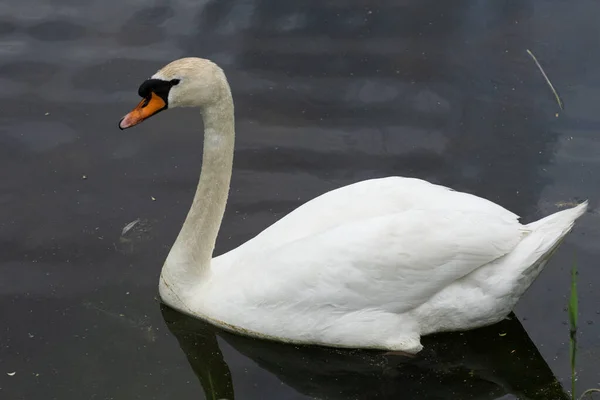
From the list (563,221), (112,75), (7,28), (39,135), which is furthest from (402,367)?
(7,28)

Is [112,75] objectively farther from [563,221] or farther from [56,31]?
[563,221]

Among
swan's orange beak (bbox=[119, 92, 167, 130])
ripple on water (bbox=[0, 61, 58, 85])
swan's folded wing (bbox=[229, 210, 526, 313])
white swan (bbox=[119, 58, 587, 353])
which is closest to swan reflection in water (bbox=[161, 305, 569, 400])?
white swan (bbox=[119, 58, 587, 353])

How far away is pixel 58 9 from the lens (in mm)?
10992

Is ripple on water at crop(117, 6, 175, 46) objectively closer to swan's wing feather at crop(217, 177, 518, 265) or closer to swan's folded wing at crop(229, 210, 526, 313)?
swan's wing feather at crop(217, 177, 518, 265)

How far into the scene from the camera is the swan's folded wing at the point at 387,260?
6.97 m

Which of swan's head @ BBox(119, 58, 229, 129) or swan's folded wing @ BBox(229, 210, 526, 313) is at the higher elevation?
swan's head @ BBox(119, 58, 229, 129)

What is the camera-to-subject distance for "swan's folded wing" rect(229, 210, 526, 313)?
6.97 m

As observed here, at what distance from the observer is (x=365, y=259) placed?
696 cm

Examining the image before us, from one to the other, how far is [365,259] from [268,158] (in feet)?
7.96

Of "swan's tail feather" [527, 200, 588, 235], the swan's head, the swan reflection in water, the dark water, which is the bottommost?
the swan reflection in water

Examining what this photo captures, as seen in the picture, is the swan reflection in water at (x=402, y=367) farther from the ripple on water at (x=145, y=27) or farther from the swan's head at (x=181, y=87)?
the ripple on water at (x=145, y=27)

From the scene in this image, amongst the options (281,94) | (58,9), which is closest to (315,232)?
(281,94)

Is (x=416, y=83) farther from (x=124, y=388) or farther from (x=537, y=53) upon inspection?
(x=124, y=388)

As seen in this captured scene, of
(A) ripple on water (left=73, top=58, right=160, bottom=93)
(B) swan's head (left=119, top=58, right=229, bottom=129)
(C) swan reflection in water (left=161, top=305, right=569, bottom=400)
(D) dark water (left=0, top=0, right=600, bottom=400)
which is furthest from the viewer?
(A) ripple on water (left=73, top=58, right=160, bottom=93)
